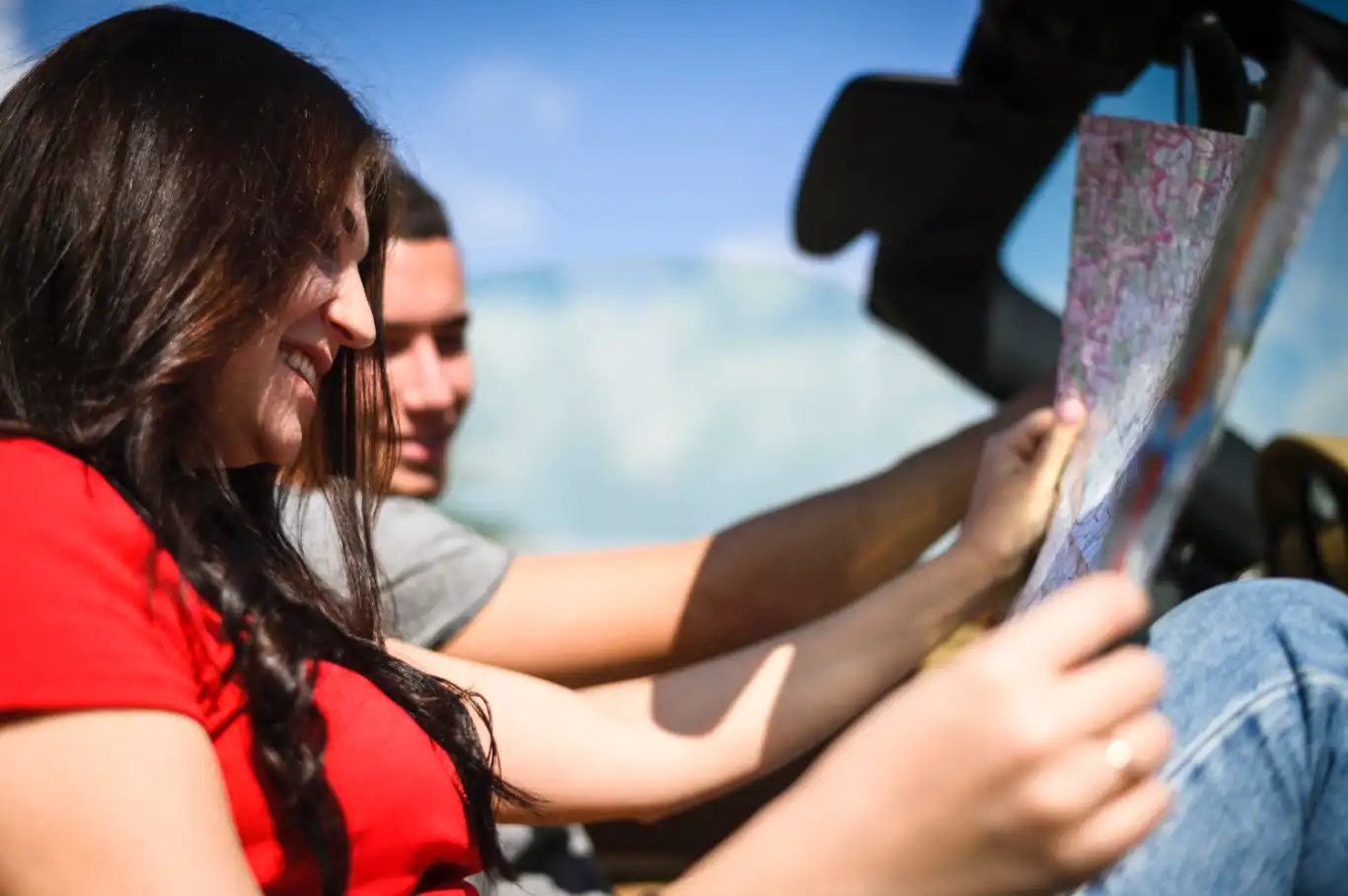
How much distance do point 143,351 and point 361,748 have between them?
21 centimetres

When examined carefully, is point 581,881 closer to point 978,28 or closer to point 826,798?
point 826,798

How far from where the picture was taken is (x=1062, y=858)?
377 mm

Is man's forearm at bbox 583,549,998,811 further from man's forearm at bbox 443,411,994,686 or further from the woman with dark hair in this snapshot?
man's forearm at bbox 443,411,994,686

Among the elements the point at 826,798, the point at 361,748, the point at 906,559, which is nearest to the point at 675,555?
the point at 906,559

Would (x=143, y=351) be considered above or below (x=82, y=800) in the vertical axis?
above

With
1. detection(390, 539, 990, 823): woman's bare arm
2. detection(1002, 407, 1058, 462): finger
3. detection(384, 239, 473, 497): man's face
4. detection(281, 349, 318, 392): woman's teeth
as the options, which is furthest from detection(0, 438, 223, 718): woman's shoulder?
detection(384, 239, 473, 497): man's face

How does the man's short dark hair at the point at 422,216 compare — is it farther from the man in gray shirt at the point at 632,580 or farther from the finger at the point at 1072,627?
the finger at the point at 1072,627

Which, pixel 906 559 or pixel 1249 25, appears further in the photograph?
pixel 906 559

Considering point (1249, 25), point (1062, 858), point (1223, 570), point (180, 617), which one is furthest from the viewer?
point (1223, 570)

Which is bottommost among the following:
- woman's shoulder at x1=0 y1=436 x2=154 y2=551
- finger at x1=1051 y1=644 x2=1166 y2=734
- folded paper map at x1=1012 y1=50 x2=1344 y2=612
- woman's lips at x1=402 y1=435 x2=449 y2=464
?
woman's lips at x1=402 y1=435 x2=449 y2=464

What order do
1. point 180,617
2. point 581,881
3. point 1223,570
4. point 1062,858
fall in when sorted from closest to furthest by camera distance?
point 1062,858 < point 180,617 < point 581,881 < point 1223,570

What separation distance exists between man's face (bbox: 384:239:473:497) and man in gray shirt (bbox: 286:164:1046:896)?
9 centimetres

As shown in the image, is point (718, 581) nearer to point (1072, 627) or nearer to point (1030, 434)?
point (1030, 434)

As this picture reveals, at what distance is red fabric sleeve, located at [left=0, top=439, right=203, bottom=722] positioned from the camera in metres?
0.43
